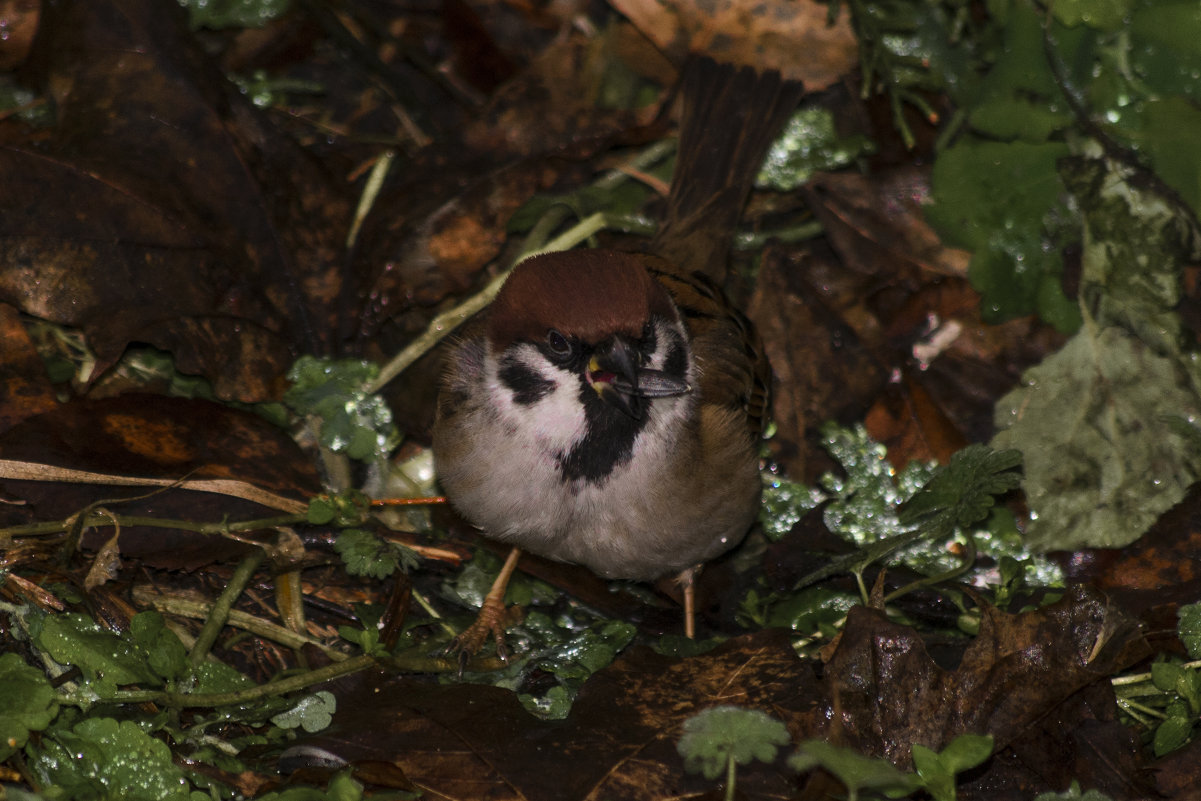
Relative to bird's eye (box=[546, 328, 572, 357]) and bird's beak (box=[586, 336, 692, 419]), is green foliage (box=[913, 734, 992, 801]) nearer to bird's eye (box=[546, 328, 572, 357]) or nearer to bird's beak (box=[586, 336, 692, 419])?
bird's beak (box=[586, 336, 692, 419])

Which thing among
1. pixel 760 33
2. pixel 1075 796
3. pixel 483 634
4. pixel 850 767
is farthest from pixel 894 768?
pixel 760 33

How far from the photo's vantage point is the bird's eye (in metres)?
3.07

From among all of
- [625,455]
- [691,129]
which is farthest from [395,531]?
[691,129]

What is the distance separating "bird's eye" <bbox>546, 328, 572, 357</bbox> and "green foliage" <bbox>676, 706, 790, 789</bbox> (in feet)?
3.23

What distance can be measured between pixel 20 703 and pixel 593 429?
1.51m

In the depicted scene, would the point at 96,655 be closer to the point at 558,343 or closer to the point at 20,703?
the point at 20,703

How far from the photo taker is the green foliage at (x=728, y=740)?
2.72 meters

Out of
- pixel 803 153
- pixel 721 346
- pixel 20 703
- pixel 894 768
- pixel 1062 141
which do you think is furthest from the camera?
pixel 803 153

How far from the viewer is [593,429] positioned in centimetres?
316

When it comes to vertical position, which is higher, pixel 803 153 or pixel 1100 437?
pixel 803 153

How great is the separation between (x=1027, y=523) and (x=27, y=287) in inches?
132

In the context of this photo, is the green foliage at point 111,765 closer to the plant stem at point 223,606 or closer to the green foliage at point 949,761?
the plant stem at point 223,606

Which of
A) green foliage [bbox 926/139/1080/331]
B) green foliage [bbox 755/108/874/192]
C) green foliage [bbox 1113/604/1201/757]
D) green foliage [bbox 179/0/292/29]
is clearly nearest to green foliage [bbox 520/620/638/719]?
green foliage [bbox 1113/604/1201/757]

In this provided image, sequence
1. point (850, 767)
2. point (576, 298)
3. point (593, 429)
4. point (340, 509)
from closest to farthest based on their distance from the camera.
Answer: point (850, 767)
point (576, 298)
point (593, 429)
point (340, 509)
